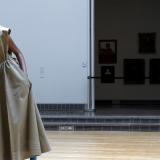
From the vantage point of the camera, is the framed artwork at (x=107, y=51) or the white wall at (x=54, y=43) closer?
the white wall at (x=54, y=43)

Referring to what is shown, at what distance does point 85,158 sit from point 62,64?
14.4 ft

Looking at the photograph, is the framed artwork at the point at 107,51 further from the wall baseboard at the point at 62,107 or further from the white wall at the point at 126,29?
the wall baseboard at the point at 62,107

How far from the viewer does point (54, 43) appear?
909 centimetres

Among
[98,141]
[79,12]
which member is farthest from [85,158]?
[79,12]

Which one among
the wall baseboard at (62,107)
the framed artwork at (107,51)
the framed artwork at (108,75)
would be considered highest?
the framed artwork at (107,51)

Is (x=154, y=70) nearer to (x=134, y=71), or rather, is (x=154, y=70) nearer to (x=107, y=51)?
(x=134, y=71)

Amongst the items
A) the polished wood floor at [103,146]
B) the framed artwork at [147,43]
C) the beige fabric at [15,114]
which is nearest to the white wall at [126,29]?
the framed artwork at [147,43]

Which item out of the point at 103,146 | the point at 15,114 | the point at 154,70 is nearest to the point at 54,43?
the point at 103,146

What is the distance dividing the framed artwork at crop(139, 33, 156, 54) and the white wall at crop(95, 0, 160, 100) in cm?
12

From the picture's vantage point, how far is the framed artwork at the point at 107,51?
1312 centimetres

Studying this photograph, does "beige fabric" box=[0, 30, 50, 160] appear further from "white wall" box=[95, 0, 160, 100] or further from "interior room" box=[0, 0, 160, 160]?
"white wall" box=[95, 0, 160, 100]

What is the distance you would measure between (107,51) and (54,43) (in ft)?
14.2

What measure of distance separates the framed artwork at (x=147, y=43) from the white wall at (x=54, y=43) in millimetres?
4328

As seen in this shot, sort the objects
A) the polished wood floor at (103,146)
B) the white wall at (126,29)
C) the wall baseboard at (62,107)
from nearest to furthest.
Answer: the polished wood floor at (103,146), the wall baseboard at (62,107), the white wall at (126,29)
